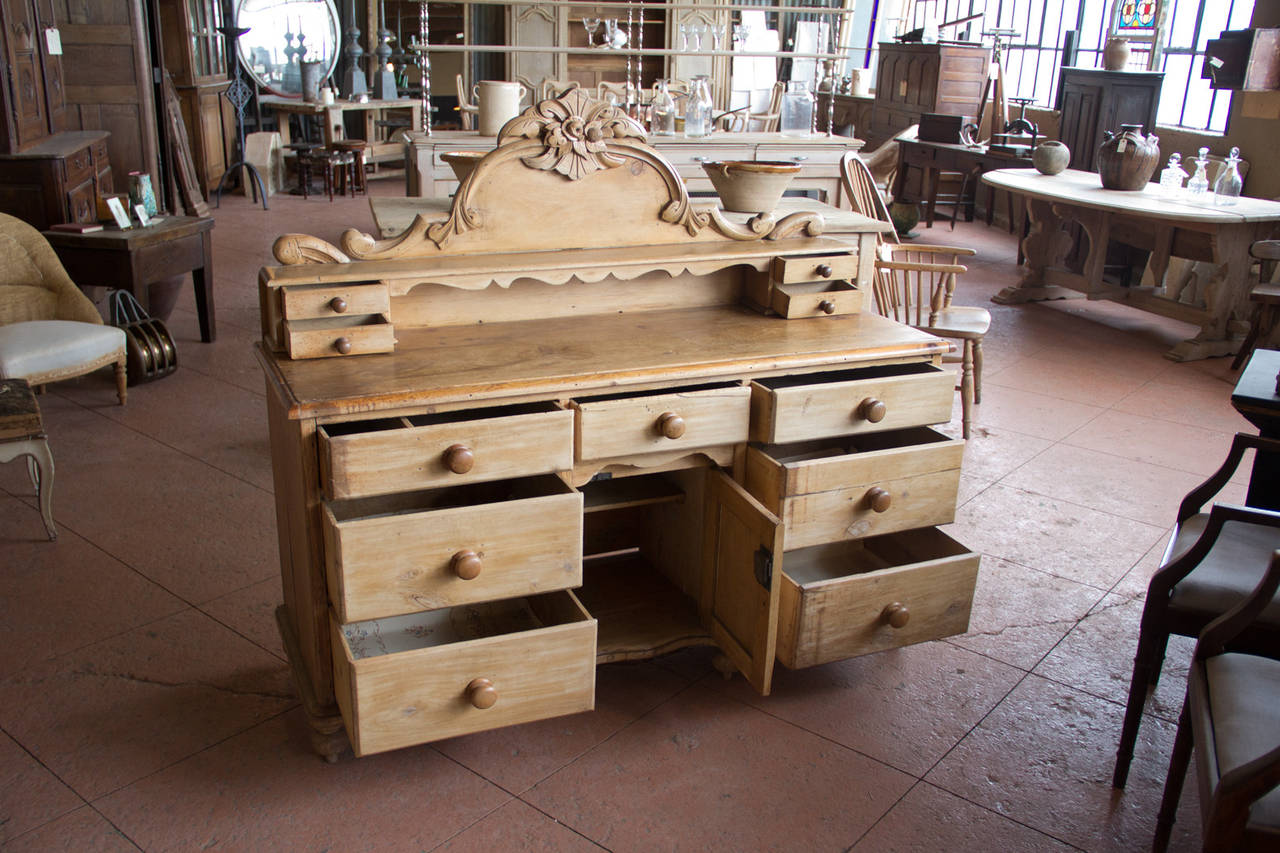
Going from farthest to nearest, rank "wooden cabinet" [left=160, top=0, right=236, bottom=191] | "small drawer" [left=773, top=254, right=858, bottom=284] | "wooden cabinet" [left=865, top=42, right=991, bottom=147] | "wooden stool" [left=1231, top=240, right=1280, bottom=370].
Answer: "wooden cabinet" [left=865, top=42, right=991, bottom=147] < "wooden cabinet" [left=160, top=0, right=236, bottom=191] < "wooden stool" [left=1231, top=240, right=1280, bottom=370] < "small drawer" [left=773, top=254, right=858, bottom=284]

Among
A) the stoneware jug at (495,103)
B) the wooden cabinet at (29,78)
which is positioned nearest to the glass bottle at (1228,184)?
the stoneware jug at (495,103)

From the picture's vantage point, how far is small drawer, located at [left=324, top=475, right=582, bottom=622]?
6.20 ft

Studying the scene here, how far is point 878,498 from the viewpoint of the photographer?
7.52ft

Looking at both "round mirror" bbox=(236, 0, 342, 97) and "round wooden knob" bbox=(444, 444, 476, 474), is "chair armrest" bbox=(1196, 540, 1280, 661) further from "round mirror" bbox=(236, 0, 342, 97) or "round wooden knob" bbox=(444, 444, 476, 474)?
"round mirror" bbox=(236, 0, 342, 97)

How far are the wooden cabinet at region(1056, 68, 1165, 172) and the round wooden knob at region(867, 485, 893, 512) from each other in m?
6.32

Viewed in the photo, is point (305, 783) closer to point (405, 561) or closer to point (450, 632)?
point (450, 632)

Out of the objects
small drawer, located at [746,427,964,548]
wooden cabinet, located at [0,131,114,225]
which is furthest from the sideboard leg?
wooden cabinet, located at [0,131,114,225]

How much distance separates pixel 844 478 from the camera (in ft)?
7.43

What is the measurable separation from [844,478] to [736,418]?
10.7 inches

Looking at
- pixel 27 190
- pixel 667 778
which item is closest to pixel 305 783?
pixel 667 778

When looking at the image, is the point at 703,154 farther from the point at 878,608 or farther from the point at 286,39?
the point at 286,39

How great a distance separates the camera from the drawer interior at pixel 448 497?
2133mm

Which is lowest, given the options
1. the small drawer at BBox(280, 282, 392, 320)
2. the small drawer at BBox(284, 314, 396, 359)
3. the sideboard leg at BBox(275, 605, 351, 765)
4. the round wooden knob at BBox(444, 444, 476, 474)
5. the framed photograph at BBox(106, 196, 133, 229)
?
the sideboard leg at BBox(275, 605, 351, 765)

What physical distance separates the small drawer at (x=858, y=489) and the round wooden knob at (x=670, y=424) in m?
0.22
